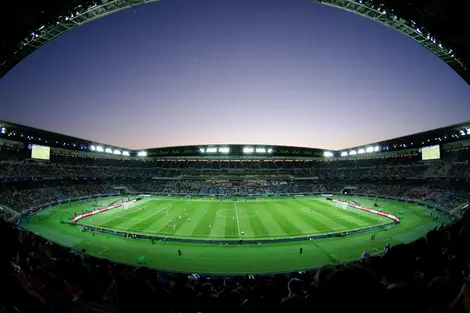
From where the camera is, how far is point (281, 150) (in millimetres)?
93625

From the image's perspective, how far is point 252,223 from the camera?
36125mm

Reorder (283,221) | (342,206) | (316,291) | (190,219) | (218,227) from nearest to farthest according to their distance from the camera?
(316,291), (218,227), (283,221), (190,219), (342,206)

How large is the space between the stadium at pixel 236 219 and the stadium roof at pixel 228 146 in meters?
0.50

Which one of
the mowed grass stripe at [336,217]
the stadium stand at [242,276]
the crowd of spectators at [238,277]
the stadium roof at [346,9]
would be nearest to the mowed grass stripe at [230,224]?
the mowed grass stripe at [336,217]

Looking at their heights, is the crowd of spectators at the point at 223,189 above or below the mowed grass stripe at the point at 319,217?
above

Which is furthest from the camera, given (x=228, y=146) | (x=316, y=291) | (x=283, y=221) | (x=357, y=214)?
(x=228, y=146)

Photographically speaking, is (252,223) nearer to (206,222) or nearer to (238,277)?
(206,222)

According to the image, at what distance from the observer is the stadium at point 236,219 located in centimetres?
280


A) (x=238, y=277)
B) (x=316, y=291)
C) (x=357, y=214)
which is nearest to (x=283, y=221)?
(x=357, y=214)

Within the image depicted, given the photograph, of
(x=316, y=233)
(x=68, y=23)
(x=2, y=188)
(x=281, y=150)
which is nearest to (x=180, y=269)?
(x=316, y=233)

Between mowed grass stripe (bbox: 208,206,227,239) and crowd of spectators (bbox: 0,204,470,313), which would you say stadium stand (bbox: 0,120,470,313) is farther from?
mowed grass stripe (bbox: 208,206,227,239)

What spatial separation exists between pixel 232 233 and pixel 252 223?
6370mm

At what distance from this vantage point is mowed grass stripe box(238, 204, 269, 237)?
1228 inches

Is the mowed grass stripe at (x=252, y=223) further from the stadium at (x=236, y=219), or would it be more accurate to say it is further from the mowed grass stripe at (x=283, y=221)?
the mowed grass stripe at (x=283, y=221)
